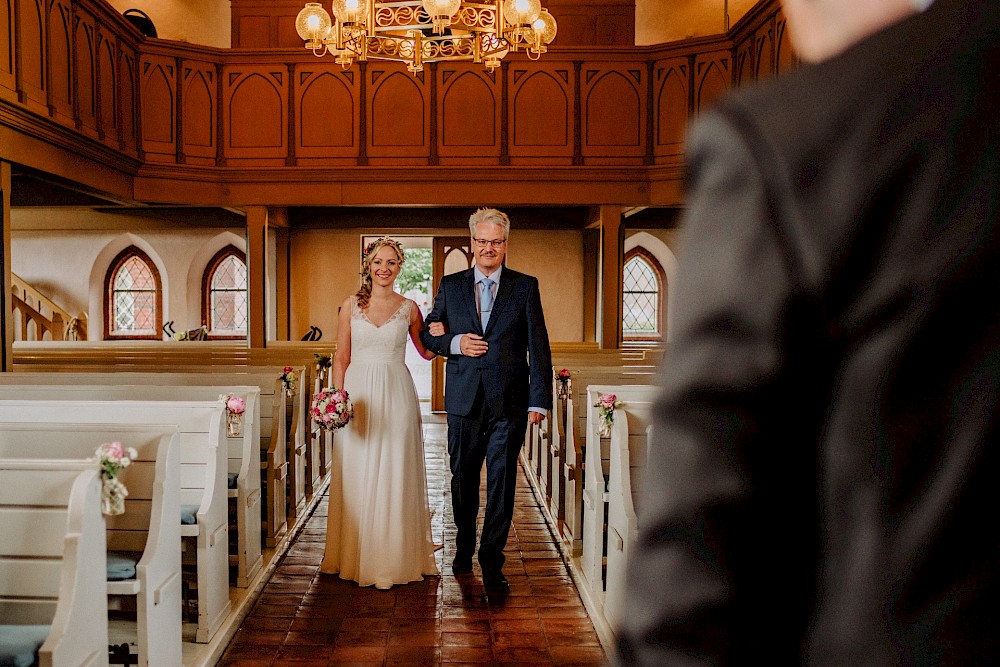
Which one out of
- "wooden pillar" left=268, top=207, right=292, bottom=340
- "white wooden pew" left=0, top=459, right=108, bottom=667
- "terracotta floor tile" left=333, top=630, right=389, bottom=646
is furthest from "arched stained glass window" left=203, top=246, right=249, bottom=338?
"white wooden pew" left=0, top=459, right=108, bottom=667

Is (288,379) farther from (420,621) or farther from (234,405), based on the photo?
(420,621)

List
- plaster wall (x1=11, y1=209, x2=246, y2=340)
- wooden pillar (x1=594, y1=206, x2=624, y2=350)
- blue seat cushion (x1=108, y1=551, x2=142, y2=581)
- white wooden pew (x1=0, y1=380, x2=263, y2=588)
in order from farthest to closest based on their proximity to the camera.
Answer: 1. plaster wall (x1=11, y1=209, x2=246, y2=340)
2. wooden pillar (x1=594, y1=206, x2=624, y2=350)
3. white wooden pew (x1=0, y1=380, x2=263, y2=588)
4. blue seat cushion (x1=108, y1=551, x2=142, y2=581)

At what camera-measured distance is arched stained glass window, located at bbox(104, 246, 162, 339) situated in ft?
47.7

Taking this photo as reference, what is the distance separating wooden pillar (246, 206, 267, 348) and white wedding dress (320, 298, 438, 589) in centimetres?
622

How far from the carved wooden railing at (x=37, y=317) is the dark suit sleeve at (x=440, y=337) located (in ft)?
37.7

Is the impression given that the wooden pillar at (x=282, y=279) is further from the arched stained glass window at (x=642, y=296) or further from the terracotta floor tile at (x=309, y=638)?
the terracotta floor tile at (x=309, y=638)

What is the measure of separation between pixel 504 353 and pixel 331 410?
994 millimetres

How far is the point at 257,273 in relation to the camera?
1082cm

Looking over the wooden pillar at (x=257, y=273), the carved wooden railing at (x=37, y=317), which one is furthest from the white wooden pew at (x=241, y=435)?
the carved wooden railing at (x=37, y=317)

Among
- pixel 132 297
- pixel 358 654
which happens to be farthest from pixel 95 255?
pixel 358 654

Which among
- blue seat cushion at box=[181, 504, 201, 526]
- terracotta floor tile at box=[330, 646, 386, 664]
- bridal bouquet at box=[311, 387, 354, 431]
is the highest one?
bridal bouquet at box=[311, 387, 354, 431]

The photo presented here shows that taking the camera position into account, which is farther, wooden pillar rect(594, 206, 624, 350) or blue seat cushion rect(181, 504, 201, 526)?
wooden pillar rect(594, 206, 624, 350)

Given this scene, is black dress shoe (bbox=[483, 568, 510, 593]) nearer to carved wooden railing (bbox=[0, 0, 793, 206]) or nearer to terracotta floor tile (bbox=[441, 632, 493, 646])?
terracotta floor tile (bbox=[441, 632, 493, 646])

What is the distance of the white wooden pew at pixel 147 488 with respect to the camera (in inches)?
127
